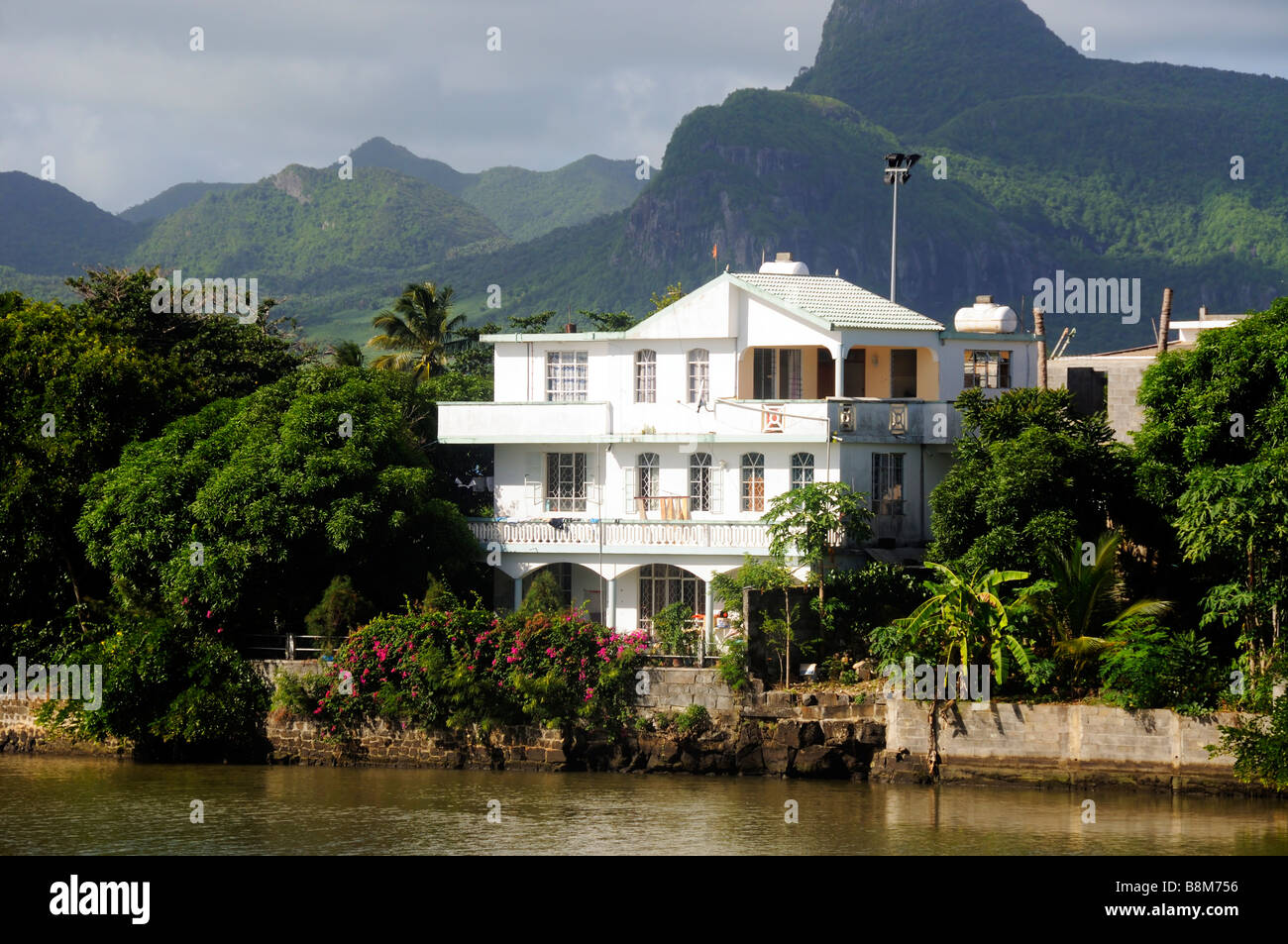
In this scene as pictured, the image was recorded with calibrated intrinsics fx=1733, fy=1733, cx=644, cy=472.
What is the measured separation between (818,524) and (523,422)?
9.01 meters

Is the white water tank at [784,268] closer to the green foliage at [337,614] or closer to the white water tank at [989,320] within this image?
the white water tank at [989,320]

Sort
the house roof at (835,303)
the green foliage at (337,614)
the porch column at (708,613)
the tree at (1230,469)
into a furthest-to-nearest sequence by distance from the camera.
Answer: the house roof at (835,303) < the porch column at (708,613) < the green foliage at (337,614) < the tree at (1230,469)

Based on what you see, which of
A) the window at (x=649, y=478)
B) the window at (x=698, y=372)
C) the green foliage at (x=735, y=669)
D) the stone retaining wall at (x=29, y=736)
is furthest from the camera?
the window at (x=698, y=372)

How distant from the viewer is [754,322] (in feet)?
141

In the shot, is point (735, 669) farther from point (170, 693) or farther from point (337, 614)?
point (170, 693)

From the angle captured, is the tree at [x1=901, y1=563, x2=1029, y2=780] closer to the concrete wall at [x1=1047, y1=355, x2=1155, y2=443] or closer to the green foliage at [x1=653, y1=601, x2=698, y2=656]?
the green foliage at [x1=653, y1=601, x2=698, y2=656]

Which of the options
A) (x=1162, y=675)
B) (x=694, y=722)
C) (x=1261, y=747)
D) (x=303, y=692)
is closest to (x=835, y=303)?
(x=694, y=722)

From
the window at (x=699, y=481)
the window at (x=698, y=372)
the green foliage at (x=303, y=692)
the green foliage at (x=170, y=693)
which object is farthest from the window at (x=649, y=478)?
the green foliage at (x=170, y=693)

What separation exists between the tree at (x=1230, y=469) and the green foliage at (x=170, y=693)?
20112mm

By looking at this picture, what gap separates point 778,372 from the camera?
4369cm

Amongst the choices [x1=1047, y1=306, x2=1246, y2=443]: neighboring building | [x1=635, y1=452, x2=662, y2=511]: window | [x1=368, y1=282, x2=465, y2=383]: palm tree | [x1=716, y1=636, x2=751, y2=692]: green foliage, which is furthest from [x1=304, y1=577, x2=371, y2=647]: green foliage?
[x1=368, y1=282, x2=465, y2=383]: palm tree

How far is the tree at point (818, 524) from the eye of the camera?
37.8 metres
